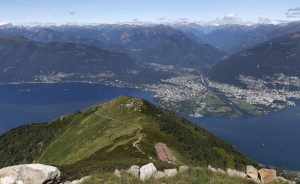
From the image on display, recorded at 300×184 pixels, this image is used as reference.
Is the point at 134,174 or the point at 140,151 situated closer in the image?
the point at 134,174

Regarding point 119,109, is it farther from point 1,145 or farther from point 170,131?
point 1,145

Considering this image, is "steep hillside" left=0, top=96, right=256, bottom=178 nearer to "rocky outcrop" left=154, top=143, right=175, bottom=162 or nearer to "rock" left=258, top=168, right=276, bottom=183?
"rocky outcrop" left=154, top=143, right=175, bottom=162

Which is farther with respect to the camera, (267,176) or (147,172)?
(267,176)

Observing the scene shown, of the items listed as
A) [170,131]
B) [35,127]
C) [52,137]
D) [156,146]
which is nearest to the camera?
[156,146]

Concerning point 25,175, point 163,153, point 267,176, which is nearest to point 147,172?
point 25,175

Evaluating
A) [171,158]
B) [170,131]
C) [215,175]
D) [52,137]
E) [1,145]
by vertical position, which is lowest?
[1,145]

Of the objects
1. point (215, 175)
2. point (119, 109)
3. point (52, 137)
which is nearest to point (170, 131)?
point (119, 109)

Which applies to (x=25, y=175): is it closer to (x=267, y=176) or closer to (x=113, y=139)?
(x=267, y=176)

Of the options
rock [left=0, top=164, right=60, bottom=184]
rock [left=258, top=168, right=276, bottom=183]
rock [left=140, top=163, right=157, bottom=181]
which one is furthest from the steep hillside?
rock [left=0, top=164, right=60, bottom=184]
